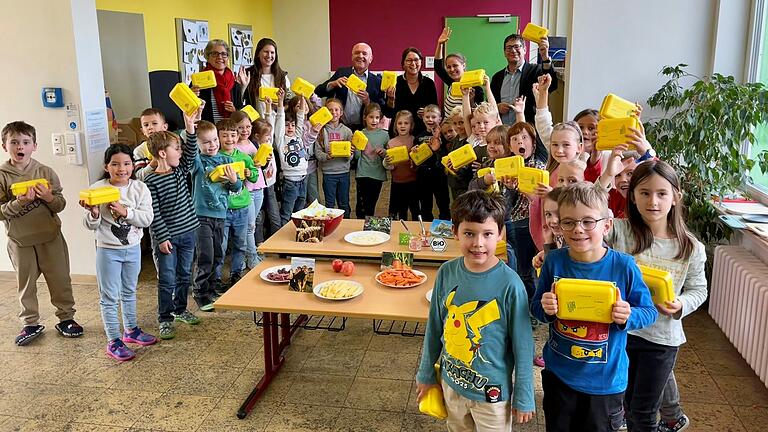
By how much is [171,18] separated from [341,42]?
357 cm

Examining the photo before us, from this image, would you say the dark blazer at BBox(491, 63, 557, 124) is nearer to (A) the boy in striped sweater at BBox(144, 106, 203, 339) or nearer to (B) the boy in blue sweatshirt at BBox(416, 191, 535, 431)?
(A) the boy in striped sweater at BBox(144, 106, 203, 339)

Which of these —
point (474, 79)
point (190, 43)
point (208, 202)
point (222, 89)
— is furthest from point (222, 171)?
point (190, 43)

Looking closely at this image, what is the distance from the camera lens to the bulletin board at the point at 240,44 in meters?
8.82

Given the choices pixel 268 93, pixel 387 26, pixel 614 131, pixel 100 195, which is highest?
pixel 387 26

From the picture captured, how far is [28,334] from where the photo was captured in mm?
3963

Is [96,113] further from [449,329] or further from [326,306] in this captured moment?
[449,329]

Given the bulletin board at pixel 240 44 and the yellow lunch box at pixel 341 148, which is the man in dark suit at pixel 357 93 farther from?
the bulletin board at pixel 240 44

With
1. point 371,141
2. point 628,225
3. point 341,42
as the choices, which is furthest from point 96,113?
point 341,42

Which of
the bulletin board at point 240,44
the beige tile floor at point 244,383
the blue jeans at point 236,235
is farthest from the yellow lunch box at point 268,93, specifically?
the bulletin board at point 240,44

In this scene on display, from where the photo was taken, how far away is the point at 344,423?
3.01 m

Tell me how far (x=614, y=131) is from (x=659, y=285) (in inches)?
38.8

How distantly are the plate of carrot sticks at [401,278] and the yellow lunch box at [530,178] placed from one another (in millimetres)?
664

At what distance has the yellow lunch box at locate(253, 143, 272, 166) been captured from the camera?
4.40 m

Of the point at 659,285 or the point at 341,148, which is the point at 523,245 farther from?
the point at 341,148
